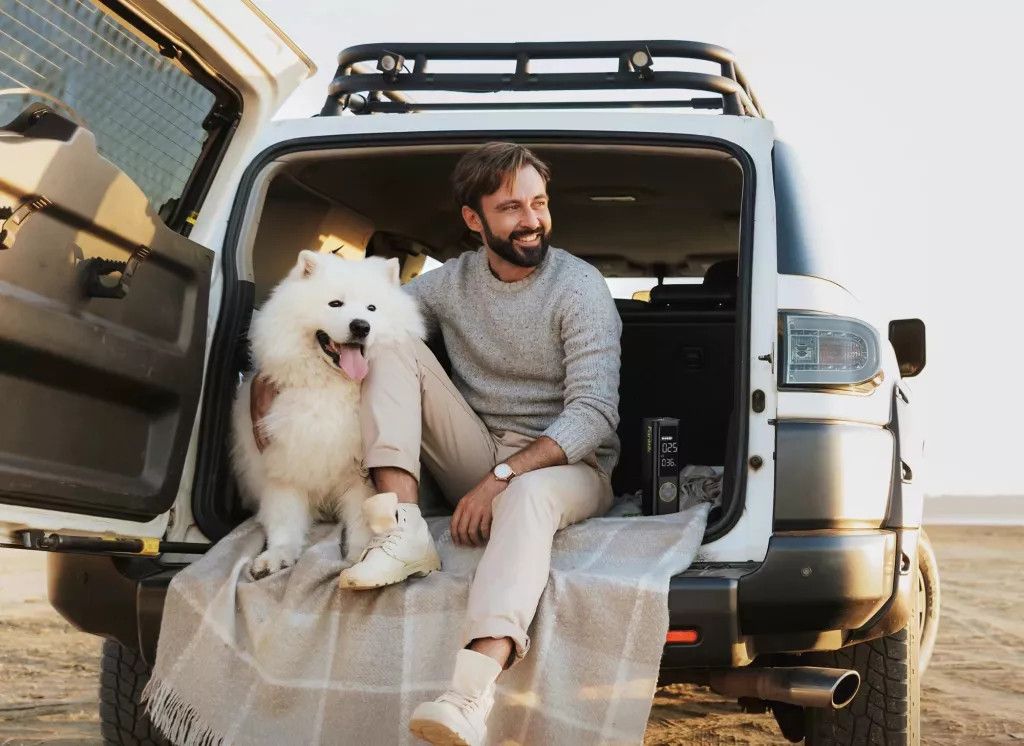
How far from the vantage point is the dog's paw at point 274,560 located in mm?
2818

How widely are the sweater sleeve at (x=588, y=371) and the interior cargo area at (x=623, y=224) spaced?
0.43 m

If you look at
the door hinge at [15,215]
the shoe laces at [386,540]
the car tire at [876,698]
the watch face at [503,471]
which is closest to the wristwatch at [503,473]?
the watch face at [503,471]

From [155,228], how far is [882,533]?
1828mm

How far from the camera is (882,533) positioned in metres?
2.65

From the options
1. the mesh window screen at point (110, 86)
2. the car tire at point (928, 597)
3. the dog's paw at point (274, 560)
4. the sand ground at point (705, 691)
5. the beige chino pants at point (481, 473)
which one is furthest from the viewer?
the car tire at point (928, 597)

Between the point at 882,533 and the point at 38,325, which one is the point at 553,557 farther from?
the point at 38,325

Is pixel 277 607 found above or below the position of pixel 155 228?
below

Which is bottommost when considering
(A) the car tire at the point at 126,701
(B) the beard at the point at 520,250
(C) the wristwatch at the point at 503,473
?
(A) the car tire at the point at 126,701

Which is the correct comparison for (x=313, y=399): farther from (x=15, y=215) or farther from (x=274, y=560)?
(x=15, y=215)

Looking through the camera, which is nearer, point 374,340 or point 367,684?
point 367,684

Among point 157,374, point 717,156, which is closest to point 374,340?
point 157,374

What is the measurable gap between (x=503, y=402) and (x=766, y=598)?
3.46 ft

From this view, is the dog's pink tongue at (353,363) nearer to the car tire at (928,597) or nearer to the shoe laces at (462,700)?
the shoe laces at (462,700)

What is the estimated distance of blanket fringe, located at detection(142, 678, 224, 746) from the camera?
8.68ft
